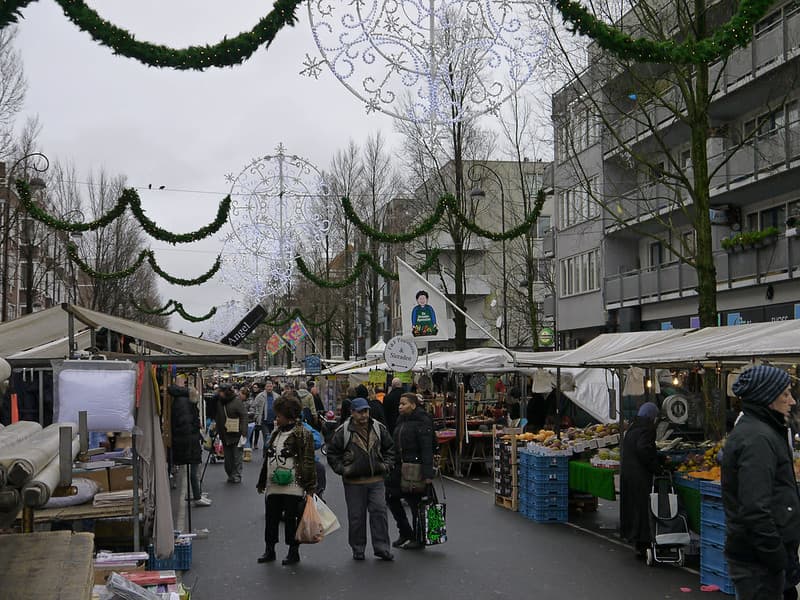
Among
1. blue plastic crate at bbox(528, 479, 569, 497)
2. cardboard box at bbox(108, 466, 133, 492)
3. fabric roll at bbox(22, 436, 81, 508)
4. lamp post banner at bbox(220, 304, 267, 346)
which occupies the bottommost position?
blue plastic crate at bbox(528, 479, 569, 497)

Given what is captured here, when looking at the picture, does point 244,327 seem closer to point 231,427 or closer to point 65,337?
point 65,337

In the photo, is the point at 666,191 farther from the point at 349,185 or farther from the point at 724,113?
the point at 349,185

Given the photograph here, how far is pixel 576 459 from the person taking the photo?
14359mm

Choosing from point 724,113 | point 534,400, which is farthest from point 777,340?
point 724,113

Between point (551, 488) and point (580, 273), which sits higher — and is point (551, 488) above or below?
below

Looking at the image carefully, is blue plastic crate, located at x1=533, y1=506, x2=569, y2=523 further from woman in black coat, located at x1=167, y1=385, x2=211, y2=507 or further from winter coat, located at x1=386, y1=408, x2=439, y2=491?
woman in black coat, located at x1=167, y1=385, x2=211, y2=507

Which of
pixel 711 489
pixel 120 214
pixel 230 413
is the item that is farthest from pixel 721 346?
pixel 120 214

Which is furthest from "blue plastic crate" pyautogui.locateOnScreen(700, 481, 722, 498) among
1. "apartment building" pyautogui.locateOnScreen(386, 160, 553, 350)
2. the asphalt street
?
"apartment building" pyautogui.locateOnScreen(386, 160, 553, 350)

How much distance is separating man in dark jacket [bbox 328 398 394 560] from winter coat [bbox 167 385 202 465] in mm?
4477

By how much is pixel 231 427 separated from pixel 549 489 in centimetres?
755

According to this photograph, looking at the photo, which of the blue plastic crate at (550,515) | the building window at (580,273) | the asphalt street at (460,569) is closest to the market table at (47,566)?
the asphalt street at (460,569)

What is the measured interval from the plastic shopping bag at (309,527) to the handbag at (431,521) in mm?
1651

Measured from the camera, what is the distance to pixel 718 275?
30.5 meters

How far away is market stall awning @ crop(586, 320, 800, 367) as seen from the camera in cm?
947
